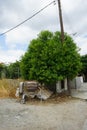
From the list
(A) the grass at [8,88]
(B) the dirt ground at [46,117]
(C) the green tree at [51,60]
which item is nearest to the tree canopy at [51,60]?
(C) the green tree at [51,60]

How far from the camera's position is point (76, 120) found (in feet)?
34.1

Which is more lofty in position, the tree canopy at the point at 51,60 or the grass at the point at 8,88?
the tree canopy at the point at 51,60

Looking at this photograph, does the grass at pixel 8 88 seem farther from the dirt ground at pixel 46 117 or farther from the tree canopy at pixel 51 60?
the dirt ground at pixel 46 117

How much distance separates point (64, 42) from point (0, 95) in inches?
247

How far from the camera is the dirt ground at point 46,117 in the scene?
9.30 m

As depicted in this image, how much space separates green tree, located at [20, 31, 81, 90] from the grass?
1684 mm

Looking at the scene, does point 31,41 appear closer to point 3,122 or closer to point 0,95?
point 0,95

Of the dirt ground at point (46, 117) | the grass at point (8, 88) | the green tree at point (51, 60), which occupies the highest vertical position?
the green tree at point (51, 60)

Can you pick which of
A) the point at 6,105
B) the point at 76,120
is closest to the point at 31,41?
the point at 6,105

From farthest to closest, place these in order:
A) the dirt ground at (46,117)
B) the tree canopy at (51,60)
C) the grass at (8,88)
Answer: the grass at (8,88) → the tree canopy at (51,60) → the dirt ground at (46,117)

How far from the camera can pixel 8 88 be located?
1841cm

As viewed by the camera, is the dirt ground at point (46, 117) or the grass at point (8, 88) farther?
the grass at point (8, 88)

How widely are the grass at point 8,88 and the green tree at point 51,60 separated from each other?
168cm

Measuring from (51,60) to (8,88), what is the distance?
4.28 meters
